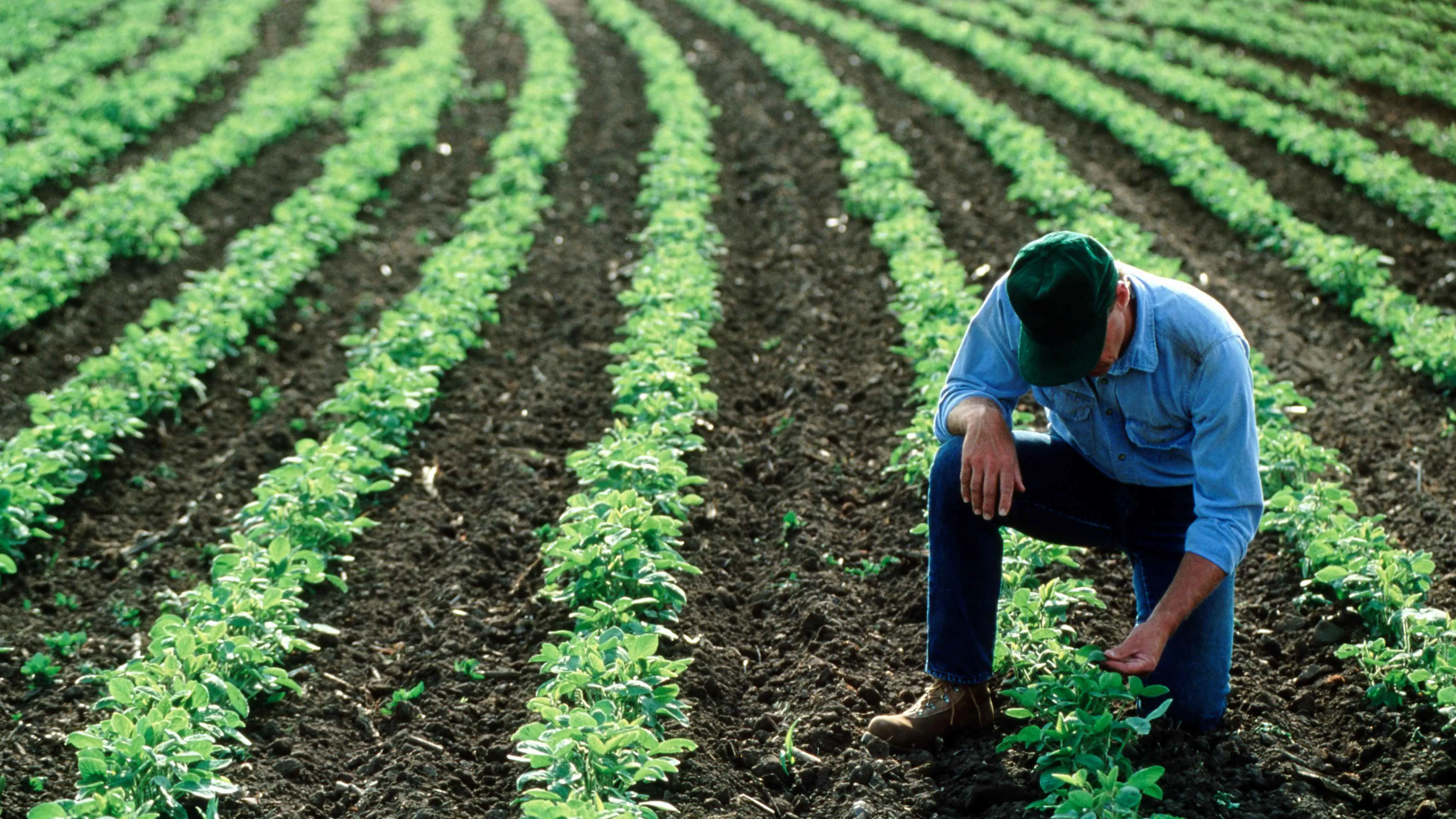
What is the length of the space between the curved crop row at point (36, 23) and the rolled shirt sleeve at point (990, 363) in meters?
14.2

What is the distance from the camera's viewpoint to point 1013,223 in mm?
8766

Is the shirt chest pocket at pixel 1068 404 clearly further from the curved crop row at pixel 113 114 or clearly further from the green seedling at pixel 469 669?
the curved crop row at pixel 113 114

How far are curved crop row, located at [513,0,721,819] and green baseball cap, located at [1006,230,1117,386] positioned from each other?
4.52 feet

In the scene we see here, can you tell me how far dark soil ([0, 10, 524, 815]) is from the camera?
425 cm

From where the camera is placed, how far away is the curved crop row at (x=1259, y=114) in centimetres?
871

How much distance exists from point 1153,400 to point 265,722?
3.03m

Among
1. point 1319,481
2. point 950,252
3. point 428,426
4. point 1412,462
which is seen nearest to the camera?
point 1319,481

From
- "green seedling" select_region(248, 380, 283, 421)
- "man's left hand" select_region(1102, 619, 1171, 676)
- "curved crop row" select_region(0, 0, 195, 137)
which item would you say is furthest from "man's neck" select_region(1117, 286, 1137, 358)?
"curved crop row" select_region(0, 0, 195, 137)

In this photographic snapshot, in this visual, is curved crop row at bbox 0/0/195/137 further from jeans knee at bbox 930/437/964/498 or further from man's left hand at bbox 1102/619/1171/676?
man's left hand at bbox 1102/619/1171/676

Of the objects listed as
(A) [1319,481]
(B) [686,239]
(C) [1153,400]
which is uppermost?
(C) [1153,400]

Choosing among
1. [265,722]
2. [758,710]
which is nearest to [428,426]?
[265,722]

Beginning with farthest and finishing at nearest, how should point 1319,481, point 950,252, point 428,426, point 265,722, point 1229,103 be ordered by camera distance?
point 1229,103
point 950,252
point 428,426
point 1319,481
point 265,722

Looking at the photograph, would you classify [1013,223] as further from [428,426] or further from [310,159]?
[310,159]

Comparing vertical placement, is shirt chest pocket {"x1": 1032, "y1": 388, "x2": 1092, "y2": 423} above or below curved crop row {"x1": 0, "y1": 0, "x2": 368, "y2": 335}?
above
